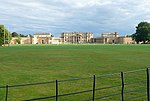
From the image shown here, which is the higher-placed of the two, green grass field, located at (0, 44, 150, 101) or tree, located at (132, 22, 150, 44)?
tree, located at (132, 22, 150, 44)

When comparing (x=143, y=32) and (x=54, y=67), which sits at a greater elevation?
(x=143, y=32)

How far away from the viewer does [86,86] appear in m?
12.7

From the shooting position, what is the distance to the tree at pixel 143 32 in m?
141

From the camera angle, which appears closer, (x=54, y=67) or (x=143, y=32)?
(x=54, y=67)

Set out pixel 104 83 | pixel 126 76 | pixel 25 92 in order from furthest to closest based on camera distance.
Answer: pixel 126 76 → pixel 104 83 → pixel 25 92

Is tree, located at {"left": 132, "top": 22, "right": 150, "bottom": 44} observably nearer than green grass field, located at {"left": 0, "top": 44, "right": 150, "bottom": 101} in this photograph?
No

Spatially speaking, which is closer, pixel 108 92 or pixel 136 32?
pixel 108 92

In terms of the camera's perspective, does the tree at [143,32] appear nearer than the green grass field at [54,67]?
No

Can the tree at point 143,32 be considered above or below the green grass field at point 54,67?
above

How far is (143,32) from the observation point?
466ft

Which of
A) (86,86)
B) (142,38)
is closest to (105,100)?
(86,86)

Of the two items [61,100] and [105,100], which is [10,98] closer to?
[61,100]

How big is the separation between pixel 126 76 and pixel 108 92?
16.2 ft

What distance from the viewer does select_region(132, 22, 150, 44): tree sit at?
141m
